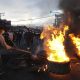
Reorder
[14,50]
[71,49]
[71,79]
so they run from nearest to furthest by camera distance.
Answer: [71,79] < [14,50] < [71,49]

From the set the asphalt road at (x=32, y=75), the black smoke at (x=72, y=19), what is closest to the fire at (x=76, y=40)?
the black smoke at (x=72, y=19)

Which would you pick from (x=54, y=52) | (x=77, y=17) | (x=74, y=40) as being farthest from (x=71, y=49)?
(x=54, y=52)

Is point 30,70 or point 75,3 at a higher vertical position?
Result: point 75,3

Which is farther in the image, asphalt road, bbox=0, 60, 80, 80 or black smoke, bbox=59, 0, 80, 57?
black smoke, bbox=59, 0, 80, 57

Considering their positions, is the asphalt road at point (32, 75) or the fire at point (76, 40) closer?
the asphalt road at point (32, 75)

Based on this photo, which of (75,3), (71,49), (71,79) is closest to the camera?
(71,79)

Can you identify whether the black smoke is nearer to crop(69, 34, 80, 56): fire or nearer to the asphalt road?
crop(69, 34, 80, 56): fire

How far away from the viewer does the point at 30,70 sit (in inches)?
307

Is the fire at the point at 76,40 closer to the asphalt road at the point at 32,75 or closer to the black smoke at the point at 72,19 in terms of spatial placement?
the black smoke at the point at 72,19

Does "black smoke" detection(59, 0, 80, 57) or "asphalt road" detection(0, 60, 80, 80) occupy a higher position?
"black smoke" detection(59, 0, 80, 57)

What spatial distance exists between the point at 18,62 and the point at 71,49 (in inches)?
228

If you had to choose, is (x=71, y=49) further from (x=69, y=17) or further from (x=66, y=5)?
(x=66, y=5)

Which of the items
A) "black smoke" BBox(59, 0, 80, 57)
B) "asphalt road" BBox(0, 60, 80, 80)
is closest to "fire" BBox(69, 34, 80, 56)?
"black smoke" BBox(59, 0, 80, 57)

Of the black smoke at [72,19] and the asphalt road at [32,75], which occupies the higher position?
the black smoke at [72,19]
